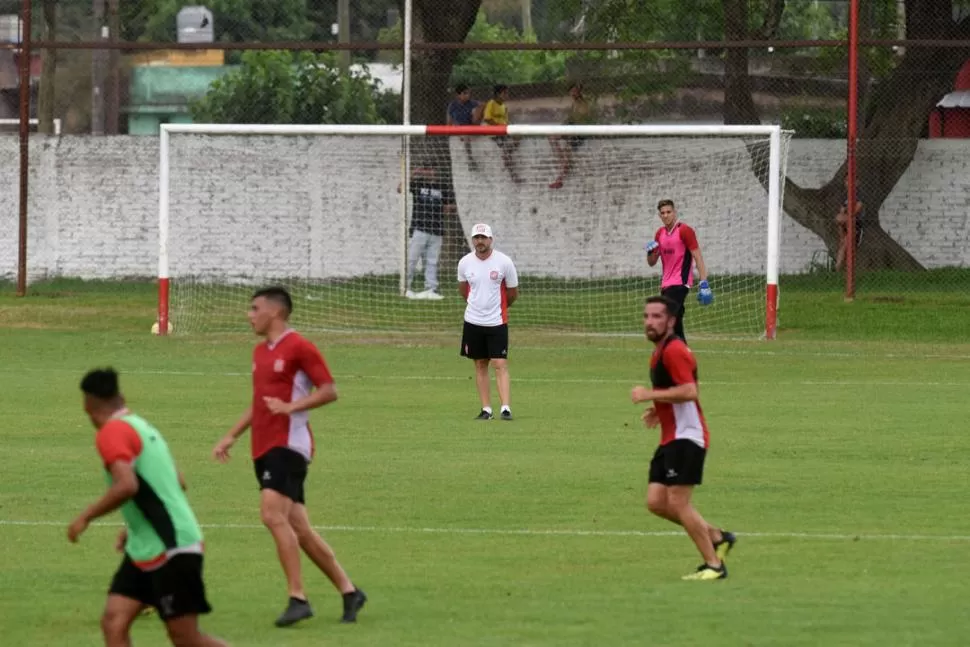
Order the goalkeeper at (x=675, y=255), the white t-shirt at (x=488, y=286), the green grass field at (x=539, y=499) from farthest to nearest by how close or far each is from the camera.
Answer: the goalkeeper at (x=675, y=255) → the white t-shirt at (x=488, y=286) → the green grass field at (x=539, y=499)

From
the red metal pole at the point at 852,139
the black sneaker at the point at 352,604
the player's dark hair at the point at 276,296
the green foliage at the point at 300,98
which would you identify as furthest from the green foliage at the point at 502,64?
the black sneaker at the point at 352,604

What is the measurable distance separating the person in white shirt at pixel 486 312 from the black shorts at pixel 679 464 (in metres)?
8.09

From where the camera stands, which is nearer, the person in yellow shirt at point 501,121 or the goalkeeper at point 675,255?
the goalkeeper at point 675,255

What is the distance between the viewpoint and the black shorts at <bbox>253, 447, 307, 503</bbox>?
965cm

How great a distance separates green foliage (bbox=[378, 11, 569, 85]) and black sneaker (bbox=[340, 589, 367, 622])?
38.1 m

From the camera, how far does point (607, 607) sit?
10086mm

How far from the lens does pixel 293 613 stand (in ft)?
31.4

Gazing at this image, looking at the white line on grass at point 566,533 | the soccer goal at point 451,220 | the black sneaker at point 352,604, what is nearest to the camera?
the black sneaker at point 352,604

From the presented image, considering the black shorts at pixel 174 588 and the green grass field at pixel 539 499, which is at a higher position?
the black shorts at pixel 174 588

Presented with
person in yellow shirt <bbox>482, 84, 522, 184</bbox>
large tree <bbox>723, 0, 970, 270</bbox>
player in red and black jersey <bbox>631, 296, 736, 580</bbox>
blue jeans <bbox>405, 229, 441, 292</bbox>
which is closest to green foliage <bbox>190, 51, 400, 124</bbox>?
person in yellow shirt <bbox>482, 84, 522, 184</bbox>

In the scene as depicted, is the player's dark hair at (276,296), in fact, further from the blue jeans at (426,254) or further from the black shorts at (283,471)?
the blue jeans at (426,254)

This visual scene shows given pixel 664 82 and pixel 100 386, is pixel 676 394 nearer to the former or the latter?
pixel 100 386

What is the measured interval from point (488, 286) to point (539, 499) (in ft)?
18.1

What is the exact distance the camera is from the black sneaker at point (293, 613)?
9.56 meters
